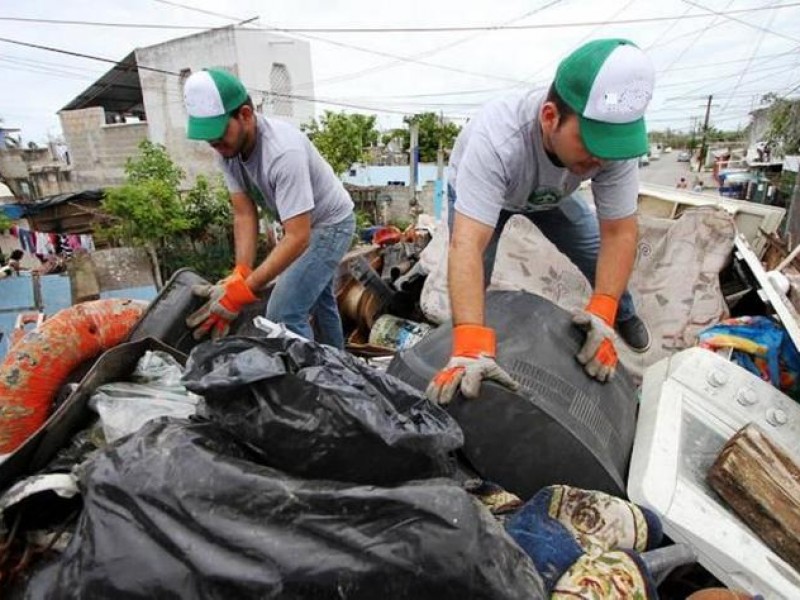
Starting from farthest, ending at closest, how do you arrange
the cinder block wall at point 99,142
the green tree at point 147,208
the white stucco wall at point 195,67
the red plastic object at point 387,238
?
the cinder block wall at point 99,142
the white stucco wall at point 195,67
the green tree at point 147,208
the red plastic object at point 387,238

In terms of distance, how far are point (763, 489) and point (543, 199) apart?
100cm

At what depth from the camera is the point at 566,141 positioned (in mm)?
1293

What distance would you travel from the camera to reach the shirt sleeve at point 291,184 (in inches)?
71.0

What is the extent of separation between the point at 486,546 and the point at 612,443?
0.63 meters

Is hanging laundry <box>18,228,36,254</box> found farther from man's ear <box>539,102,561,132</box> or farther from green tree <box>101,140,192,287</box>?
man's ear <box>539,102,561,132</box>

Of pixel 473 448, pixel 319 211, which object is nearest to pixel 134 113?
pixel 319 211

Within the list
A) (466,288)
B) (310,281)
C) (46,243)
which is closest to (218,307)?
(310,281)

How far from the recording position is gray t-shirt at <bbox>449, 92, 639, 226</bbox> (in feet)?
4.71

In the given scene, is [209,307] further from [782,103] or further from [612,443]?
[782,103]

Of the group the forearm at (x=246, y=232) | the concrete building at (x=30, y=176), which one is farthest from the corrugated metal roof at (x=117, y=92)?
the forearm at (x=246, y=232)

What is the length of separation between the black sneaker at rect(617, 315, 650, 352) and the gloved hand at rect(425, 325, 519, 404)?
3.48ft

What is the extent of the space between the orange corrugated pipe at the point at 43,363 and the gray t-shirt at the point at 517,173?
108cm

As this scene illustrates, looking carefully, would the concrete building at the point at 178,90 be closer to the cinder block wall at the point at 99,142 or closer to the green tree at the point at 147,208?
the cinder block wall at the point at 99,142

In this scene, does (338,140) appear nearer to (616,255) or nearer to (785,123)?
(616,255)
